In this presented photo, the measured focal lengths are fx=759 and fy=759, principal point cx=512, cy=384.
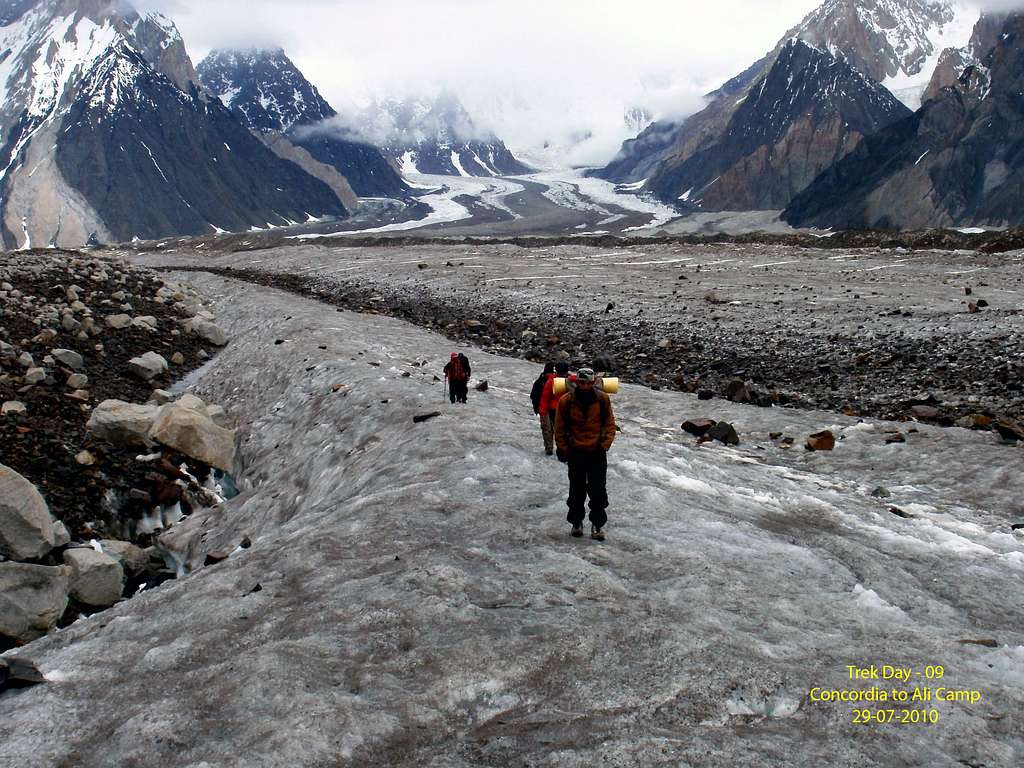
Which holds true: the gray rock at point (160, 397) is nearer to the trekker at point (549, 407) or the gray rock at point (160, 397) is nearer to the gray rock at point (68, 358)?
the gray rock at point (68, 358)

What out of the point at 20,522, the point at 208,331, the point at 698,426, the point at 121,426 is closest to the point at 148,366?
the point at 208,331

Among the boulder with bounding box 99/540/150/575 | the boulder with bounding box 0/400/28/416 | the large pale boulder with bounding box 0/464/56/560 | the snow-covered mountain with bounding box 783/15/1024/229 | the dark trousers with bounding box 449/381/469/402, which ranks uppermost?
the snow-covered mountain with bounding box 783/15/1024/229

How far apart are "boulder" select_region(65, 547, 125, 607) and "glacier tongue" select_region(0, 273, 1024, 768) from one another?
55.7 inches

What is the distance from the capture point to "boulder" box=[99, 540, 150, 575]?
11141 millimetres

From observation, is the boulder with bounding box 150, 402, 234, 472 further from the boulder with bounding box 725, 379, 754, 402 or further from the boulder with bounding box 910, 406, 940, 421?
the boulder with bounding box 910, 406, 940, 421

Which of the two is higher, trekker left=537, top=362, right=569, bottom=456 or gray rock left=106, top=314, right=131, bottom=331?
gray rock left=106, top=314, right=131, bottom=331

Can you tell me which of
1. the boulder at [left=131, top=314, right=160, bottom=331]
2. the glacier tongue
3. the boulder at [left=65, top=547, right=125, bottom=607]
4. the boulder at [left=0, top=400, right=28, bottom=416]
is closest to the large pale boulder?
the boulder at [left=65, top=547, right=125, bottom=607]

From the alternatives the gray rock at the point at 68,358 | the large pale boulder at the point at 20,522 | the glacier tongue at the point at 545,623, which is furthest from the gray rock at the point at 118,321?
the large pale boulder at the point at 20,522

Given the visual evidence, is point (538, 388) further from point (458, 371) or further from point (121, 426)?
point (121, 426)

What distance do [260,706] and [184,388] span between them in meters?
18.2

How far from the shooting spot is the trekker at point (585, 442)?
784 centimetres

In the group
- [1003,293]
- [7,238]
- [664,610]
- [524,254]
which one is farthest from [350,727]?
[7,238]

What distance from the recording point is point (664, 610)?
20.7 ft

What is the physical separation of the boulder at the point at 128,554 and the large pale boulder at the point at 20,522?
38.2 inches
